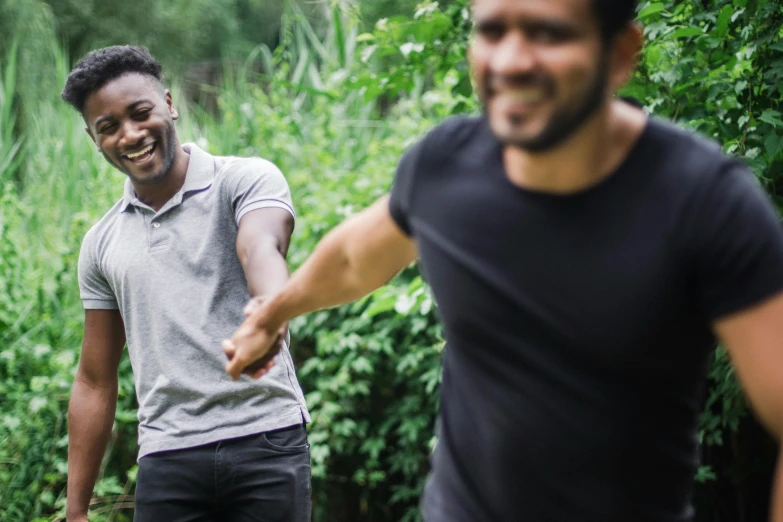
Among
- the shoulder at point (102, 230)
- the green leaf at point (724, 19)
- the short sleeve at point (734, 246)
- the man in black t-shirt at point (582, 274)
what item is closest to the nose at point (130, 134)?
the shoulder at point (102, 230)

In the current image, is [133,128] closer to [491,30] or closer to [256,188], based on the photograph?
[256,188]

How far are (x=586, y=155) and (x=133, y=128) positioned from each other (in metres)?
1.81

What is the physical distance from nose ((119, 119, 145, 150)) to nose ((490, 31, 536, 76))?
1705 mm

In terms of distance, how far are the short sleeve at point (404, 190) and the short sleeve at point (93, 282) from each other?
4.89 ft

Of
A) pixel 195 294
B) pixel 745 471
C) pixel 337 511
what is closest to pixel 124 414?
pixel 337 511

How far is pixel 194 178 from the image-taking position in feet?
9.61

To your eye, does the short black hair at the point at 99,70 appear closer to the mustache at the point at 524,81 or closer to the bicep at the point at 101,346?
the bicep at the point at 101,346

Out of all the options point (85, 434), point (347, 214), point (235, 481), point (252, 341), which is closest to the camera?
point (252, 341)

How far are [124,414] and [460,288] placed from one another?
351cm

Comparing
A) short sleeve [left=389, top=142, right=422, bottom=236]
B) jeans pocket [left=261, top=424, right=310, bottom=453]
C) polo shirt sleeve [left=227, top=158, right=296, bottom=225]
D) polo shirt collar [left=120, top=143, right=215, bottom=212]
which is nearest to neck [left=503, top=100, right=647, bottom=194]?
short sleeve [left=389, top=142, right=422, bottom=236]

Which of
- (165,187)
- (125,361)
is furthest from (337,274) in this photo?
(125,361)

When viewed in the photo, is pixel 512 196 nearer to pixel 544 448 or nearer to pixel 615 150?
pixel 615 150

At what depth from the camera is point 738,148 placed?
2.94 m

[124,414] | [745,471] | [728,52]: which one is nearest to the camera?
[728,52]
